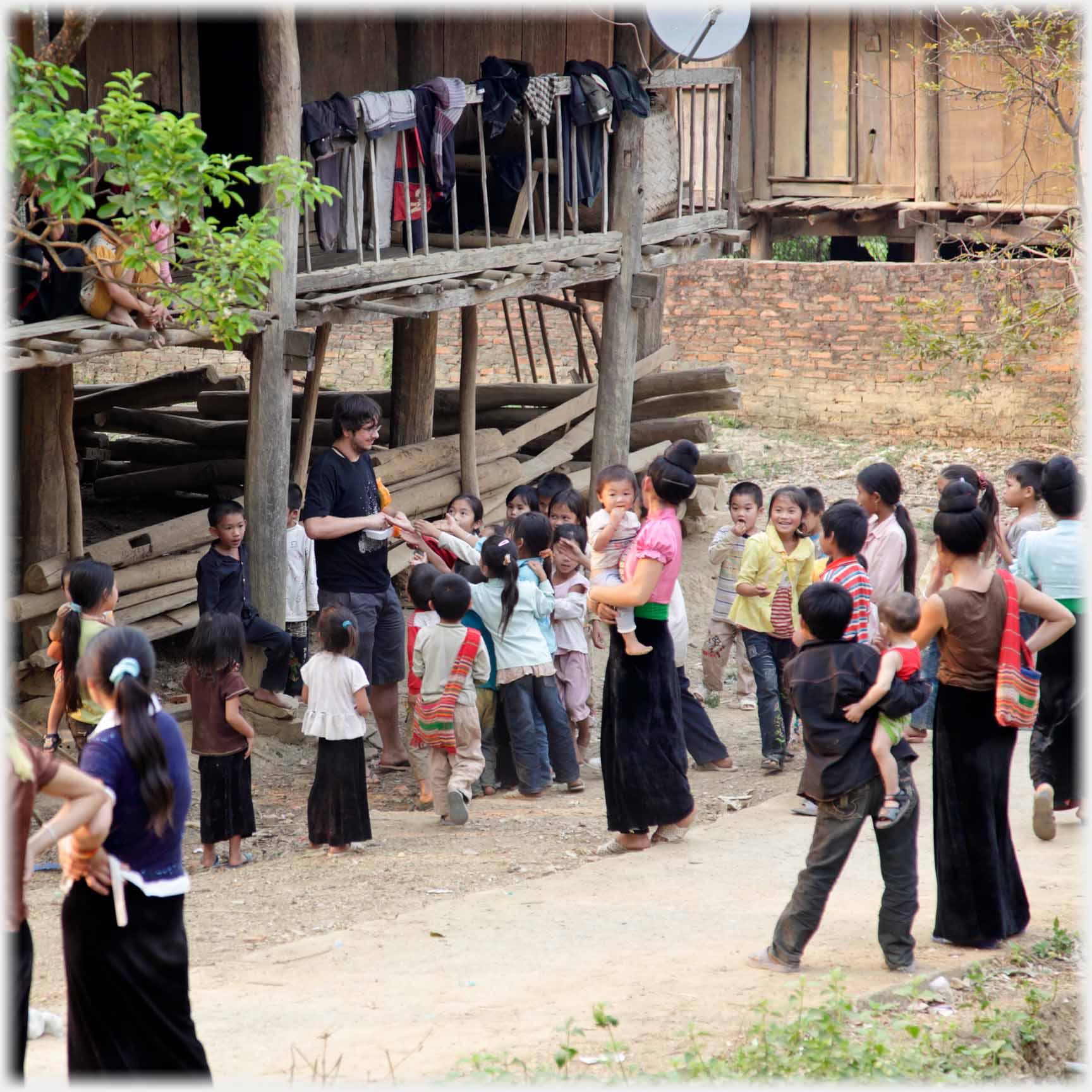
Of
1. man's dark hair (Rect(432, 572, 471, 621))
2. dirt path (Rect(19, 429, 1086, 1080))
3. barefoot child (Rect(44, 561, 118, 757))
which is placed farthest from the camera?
man's dark hair (Rect(432, 572, 471, 621))

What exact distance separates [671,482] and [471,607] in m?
1.93

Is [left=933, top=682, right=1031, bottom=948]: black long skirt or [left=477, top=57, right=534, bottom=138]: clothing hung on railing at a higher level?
[left=477, top=57, right=534, bottom=138]: clothing hung on railing

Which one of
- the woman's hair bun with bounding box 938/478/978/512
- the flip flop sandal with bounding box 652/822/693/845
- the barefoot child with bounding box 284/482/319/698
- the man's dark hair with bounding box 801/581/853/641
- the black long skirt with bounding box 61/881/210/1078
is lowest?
the flip flop sandal with bounding box 652/822/693/845

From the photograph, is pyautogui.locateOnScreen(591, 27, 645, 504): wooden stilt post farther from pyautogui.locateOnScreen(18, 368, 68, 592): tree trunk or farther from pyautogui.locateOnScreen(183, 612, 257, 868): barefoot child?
pyautogui.locateOnScreen(183, 612, 257, 868): barefoot child

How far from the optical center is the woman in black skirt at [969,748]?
5473 mm

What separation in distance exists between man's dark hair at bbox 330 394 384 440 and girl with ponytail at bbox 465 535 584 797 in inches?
37.5

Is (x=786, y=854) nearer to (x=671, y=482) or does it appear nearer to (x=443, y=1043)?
(x=671, y=482)

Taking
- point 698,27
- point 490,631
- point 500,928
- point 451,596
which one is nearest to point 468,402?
point 698,27

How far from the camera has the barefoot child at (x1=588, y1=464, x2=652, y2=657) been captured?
7.00 meters

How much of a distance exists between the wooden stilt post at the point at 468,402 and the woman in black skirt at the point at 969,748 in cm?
674

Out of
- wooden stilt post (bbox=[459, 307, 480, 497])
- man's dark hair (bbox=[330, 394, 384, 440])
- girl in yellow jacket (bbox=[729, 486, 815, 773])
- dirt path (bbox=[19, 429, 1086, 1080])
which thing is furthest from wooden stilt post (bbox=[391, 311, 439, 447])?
girl in yellow jacket (bbox=[729, 486, 815, 773])

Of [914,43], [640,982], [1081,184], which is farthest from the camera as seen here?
[914,43]

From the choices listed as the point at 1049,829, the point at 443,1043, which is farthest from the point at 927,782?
the point at 443,1043

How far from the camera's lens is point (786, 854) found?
22.8ft
